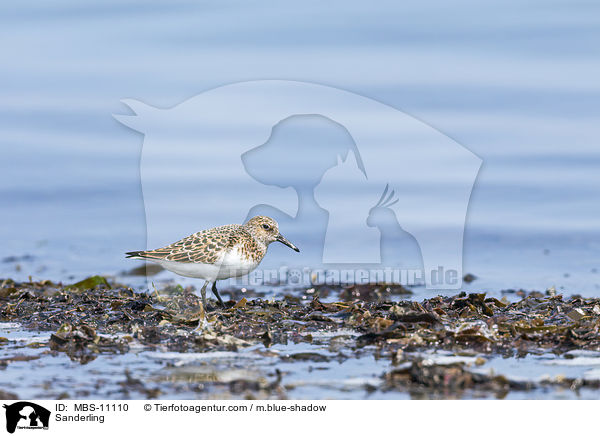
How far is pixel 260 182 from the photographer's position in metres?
16.6

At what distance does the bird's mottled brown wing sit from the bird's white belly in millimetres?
57

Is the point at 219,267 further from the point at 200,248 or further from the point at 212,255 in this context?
the point at 200,248

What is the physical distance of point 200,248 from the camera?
8.44 m

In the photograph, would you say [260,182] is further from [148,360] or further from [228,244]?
[148,360]
